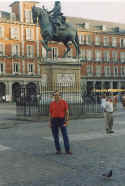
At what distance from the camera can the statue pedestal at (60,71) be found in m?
20.2

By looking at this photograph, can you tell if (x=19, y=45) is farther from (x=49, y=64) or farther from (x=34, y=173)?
(x=34, y=173)

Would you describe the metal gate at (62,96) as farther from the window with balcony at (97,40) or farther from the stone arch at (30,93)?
the window with balcony at (97,40)

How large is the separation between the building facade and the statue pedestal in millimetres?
25501

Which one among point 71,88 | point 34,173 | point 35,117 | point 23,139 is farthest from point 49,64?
point 34,173

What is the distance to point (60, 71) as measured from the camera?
20.4 m

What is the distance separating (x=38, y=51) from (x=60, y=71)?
4028 centimetres

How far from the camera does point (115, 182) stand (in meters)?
5.45

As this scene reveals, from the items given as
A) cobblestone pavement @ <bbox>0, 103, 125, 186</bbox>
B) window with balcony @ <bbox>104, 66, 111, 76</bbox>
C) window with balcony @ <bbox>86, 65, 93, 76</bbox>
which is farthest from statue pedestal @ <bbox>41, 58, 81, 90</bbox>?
window with balcony @ <bbox>104, 66, 111, 76</bbox>

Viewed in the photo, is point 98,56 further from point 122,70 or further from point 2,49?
point 2,49

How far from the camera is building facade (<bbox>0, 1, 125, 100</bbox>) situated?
55812mm

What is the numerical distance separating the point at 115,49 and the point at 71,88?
1995 inches

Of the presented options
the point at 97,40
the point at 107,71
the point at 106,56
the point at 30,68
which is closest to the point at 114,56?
the point at 106,56

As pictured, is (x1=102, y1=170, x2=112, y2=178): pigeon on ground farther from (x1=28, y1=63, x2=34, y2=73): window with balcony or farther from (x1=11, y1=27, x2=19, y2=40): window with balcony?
(x1=28, y1=63, x2=34, y2=73): window with balcony

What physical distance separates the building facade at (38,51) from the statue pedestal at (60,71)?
25501mm
